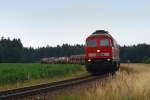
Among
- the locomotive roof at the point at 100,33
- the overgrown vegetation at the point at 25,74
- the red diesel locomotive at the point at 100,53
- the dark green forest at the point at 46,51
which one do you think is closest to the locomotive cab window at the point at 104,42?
the red diesel locomotive at the point at 100,53

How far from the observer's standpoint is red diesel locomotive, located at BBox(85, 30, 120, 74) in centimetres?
3406

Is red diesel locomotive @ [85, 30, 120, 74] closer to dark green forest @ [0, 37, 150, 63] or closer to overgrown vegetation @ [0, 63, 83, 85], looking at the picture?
overgrown vegetation @ [0, 63, 83, 85]

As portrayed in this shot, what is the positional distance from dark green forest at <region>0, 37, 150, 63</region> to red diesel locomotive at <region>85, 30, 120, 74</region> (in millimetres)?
48853

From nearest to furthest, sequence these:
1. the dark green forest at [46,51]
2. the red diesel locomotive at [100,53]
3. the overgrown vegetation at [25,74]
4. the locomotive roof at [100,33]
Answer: the overgrown vegetation at [25,74] → the red diesel locomotive at [100,53] → the locomotive roof at [100,33] → the dark green forest at [46,51]

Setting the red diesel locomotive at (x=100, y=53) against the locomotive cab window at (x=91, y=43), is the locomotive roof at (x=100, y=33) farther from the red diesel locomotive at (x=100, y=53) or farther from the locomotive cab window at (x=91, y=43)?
the locomotive cab window at (x=91, y=43)

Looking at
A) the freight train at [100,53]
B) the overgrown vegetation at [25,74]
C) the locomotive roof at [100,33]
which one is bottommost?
the overgrown vegetation at [25,74]

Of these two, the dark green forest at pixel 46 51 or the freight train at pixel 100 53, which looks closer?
the freight train at pixel 100 53

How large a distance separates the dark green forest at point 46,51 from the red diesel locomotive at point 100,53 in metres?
48.9

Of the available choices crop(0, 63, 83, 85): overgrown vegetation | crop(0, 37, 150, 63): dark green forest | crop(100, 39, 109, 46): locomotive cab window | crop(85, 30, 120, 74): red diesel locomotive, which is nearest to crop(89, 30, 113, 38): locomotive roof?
crop(85, 30, 120, 74): red diesel locomotive

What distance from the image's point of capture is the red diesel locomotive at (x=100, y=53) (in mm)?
34062

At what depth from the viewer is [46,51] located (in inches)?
6196

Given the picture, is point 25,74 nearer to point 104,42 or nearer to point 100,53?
point 100,53

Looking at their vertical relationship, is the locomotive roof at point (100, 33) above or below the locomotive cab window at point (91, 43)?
above

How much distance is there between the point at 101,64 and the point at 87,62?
125cm
